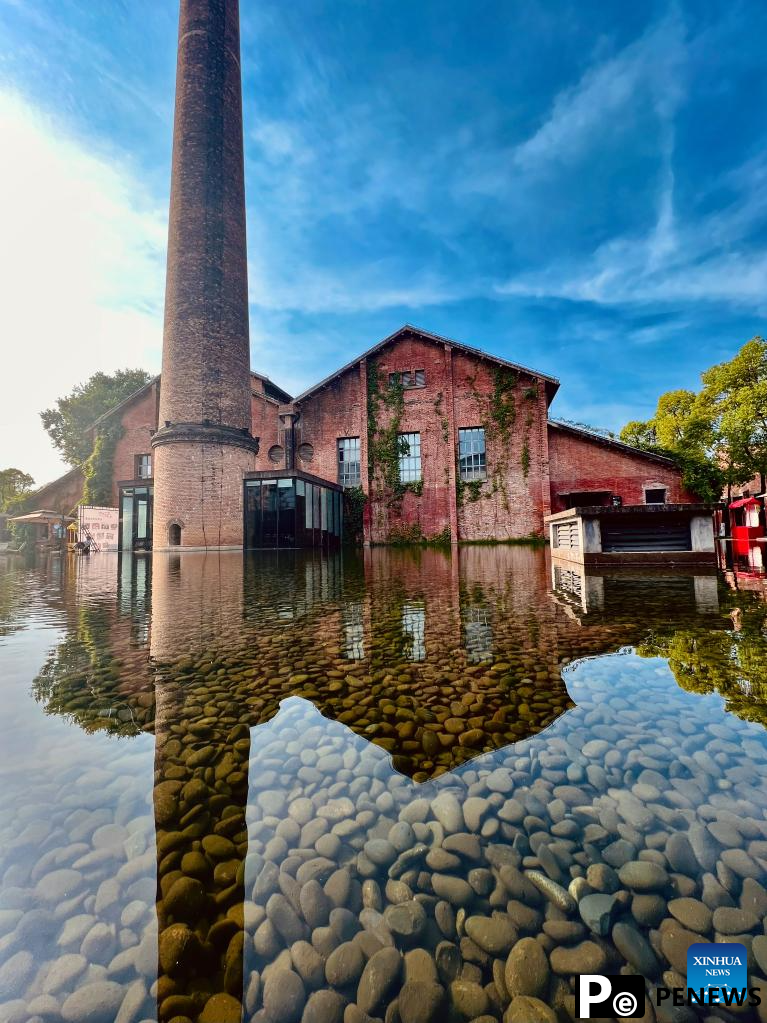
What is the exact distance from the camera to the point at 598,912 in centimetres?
92

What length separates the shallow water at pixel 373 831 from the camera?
32.6 inches

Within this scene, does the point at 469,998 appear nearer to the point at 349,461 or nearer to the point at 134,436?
the point at 349,461

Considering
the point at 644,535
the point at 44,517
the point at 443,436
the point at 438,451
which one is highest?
the point at 443,436

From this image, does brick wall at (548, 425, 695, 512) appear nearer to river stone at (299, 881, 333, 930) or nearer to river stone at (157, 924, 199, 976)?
river stone at (299, 881, 333, 930)

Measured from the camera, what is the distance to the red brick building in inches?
746

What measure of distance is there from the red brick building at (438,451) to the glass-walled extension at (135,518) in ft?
0.16

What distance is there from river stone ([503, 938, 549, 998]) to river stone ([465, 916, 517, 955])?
0.02m

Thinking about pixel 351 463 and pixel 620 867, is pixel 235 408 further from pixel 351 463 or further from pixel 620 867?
pixel 620 867

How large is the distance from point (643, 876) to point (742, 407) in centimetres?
2691

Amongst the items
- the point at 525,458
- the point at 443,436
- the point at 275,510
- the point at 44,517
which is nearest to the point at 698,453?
the point at 525,458

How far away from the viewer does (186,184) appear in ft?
49.8

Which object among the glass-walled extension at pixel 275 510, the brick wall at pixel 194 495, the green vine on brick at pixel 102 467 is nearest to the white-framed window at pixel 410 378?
the glass-walled extension at pixel 275 510

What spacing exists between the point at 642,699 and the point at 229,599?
4117mm

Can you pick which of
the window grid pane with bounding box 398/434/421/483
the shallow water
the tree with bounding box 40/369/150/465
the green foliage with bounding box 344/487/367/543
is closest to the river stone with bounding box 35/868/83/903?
the shallow water
